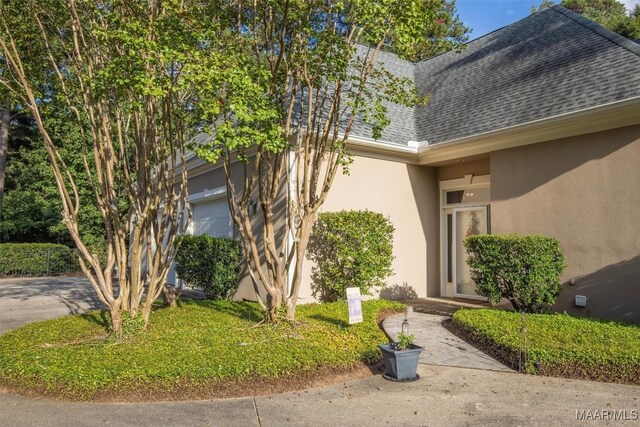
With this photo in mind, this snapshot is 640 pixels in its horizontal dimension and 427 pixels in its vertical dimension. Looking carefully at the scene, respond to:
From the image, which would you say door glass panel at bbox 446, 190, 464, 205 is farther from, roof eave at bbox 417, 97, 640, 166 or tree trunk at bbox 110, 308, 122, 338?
tree trunk at bbox 110, 308, 122, 338

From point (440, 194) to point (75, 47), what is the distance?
8180 mm

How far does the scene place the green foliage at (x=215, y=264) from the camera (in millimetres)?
9898

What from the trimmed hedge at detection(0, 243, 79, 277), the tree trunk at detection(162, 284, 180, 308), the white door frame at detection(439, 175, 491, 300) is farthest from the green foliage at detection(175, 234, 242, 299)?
the trimmed hedge at detection(0, 243, 79, 277)

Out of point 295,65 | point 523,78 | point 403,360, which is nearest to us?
point 403,360

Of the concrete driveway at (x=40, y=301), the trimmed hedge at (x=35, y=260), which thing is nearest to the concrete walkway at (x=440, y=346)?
the concrete driveway at (x=40, y=301)

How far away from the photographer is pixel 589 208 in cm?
784

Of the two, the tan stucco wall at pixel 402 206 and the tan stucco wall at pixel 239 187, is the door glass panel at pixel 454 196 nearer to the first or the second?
the tan stucco wall at pixel 402 206

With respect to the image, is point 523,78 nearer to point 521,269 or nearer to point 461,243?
point 461,243

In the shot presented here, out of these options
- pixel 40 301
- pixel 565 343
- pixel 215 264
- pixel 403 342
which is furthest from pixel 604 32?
pixel 40 301

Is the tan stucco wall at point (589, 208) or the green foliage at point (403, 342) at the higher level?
the tan stucco wall at point (589, 208)

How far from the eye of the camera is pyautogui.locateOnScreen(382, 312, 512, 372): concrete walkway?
5766 mm

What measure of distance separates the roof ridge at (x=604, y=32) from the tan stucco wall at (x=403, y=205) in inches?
176

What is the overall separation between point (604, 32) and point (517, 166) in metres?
3.59

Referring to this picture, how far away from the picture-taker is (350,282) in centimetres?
916
